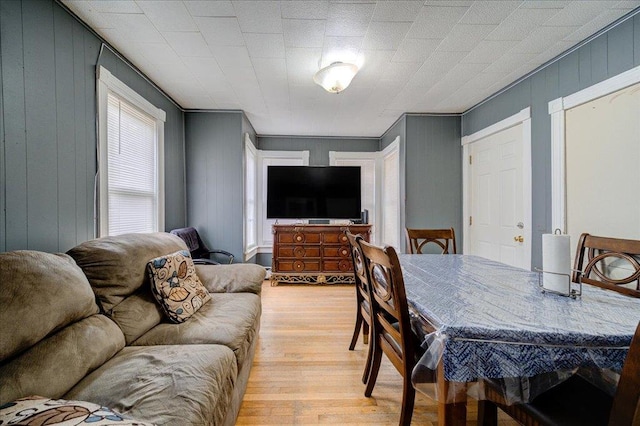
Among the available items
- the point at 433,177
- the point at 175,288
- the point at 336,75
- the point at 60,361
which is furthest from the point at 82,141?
the point at 433,177

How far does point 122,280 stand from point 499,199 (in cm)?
365

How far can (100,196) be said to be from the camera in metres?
2.07

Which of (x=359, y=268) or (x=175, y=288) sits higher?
(x=359, y=268)

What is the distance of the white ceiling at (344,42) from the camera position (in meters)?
1.79

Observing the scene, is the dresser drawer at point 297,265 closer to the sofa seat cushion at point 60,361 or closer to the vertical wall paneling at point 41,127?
the vertical wall paneling at point 41,127

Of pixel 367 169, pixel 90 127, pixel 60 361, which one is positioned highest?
pixel 367 169

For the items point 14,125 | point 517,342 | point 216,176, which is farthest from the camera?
point 216,176

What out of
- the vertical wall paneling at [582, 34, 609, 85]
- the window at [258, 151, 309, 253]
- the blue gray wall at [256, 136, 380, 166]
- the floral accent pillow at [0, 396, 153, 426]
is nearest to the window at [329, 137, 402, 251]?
the blue gray wall at [256, 136, 380, 166]

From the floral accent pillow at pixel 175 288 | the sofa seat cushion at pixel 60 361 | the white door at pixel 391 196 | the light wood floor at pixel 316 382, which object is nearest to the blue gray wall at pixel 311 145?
the white door at pixel 391 196

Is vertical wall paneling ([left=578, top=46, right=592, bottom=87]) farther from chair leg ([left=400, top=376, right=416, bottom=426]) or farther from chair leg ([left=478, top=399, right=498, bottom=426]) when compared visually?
chair leg ([left=400, top=376, right=416, bottom=426])

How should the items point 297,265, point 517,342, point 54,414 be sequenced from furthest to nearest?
point 297,265, point 517,342, point 54,414

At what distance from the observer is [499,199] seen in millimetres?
3143

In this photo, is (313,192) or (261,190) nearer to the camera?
(313,192)

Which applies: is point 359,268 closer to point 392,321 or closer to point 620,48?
point 392,321
